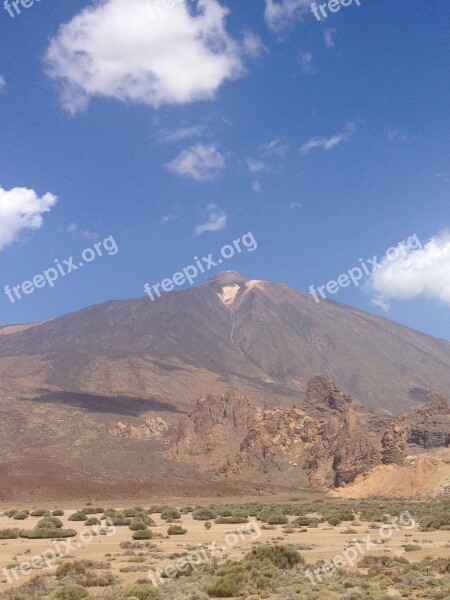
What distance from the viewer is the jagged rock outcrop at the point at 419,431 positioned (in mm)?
60031

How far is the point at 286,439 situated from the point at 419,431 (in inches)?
619

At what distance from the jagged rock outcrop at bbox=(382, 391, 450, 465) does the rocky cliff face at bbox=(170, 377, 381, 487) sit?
186cm

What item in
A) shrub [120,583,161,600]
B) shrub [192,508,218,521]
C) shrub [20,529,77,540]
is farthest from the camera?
shrub [192,508,218,521]

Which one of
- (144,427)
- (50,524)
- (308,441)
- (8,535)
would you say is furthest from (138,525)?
(144,427)

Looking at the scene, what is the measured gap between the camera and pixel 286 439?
2694 inches

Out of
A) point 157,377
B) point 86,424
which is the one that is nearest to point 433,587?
point 86,424

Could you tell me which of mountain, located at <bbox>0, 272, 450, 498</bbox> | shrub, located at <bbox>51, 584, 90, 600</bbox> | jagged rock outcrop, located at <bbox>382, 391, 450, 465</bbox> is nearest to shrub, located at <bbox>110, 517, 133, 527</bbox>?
shrub, located at <bbox>51, 584, 90, 600</bbox>

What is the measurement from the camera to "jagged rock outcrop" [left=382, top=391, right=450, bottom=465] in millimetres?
60031

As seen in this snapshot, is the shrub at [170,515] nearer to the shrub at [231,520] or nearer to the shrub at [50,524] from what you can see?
the shrub at [231,520]

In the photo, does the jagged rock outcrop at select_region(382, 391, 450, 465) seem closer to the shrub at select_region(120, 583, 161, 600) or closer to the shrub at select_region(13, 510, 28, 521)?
the shrub at select_region(13, 510, 28, 521)

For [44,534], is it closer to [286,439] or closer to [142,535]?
[142,535]

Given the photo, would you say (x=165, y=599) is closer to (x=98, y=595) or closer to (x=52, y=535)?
(x=98, y=595)

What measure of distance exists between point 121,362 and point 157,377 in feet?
41.0

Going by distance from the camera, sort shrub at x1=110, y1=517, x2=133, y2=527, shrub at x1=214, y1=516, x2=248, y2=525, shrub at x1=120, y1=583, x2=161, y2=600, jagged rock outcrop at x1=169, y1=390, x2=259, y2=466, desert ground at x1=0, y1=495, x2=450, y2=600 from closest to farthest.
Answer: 1. shrub at x1=120, y1=583, x2=161, y2=600
2. desert ground at x1=0, y1=495, x2=450, y2=600
3. shrub at x1=110, y1=517, x2=133, y2=527
4. shrub at x1=214, y1=516, x2=248, y2=525
5. jagged rock outcrop at x1=169, y1=390, x2=259, y2=466
